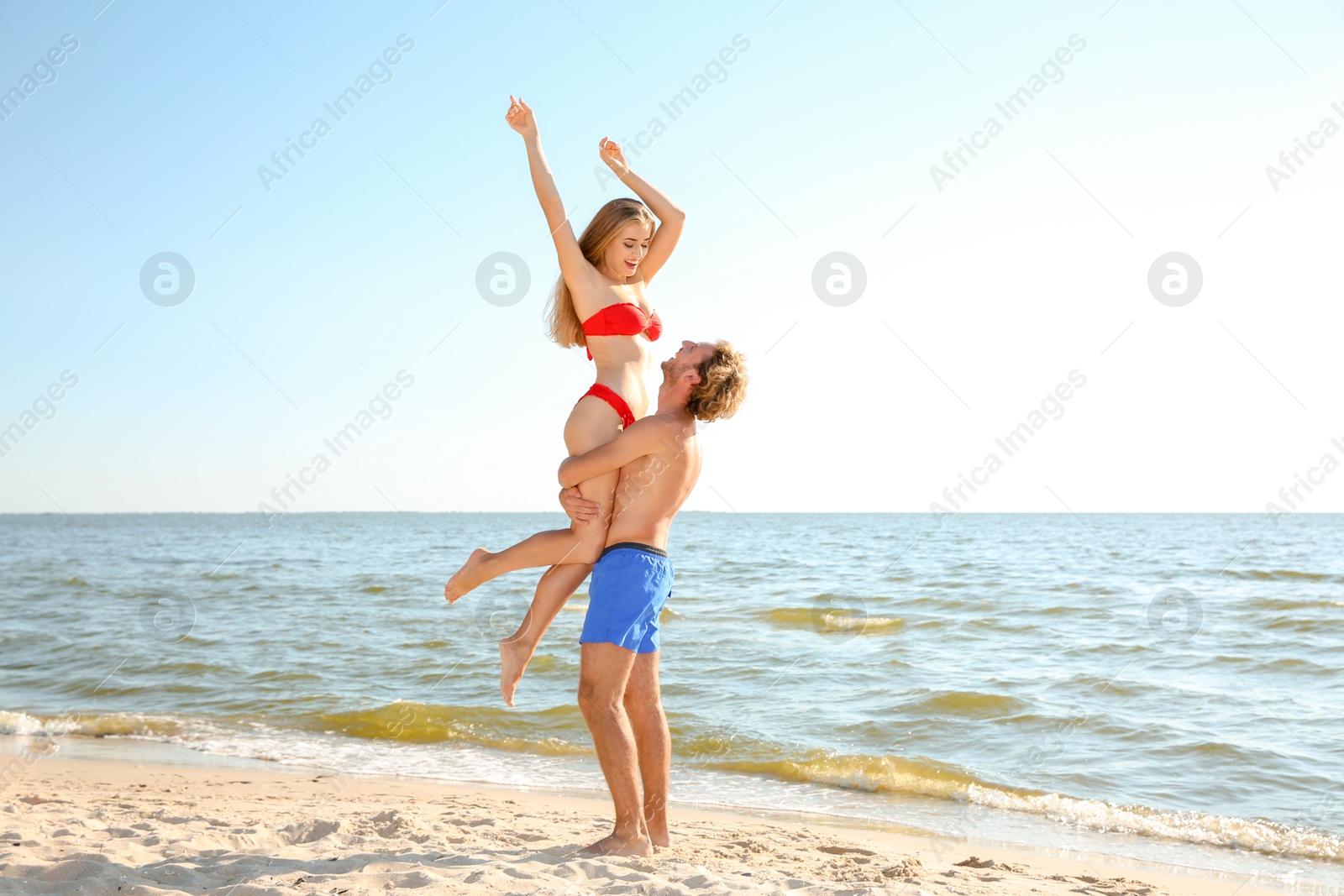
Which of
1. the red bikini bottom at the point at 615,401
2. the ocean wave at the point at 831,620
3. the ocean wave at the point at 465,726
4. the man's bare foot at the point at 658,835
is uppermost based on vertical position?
the red bikini bottom at the point at 615,401

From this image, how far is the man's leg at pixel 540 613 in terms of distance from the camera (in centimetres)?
385

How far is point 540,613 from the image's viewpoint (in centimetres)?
386

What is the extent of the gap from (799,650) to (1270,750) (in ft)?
16.9

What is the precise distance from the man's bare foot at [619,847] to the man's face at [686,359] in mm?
1971

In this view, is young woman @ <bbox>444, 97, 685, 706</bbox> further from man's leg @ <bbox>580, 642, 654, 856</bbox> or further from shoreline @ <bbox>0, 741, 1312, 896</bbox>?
shoreline @ <bbox>0, 741, 1312, 896</bbox>

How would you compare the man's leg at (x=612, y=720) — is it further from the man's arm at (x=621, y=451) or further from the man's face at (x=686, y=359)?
the man's face at (x=686, y=359)

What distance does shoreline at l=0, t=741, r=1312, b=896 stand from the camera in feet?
11.8

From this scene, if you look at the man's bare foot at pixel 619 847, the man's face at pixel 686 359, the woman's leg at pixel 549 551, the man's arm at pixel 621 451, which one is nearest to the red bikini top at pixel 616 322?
the man's face at pixel 686 359

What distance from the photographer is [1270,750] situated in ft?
23.2

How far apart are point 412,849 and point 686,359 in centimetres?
258

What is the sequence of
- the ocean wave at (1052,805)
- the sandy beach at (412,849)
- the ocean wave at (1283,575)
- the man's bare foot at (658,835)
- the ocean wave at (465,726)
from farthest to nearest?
the ocean wave at (1283,575), the ocean wave at (465,726), the ocean wave at (1052,805), the man's bare foot at (658,835), the sandy beach at (412,849)

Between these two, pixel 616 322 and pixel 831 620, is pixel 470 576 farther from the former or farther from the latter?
pixel 831 620

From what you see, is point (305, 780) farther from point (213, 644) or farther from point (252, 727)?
point (213, 644)

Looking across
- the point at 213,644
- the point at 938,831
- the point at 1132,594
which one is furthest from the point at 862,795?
the point at 1132,594
